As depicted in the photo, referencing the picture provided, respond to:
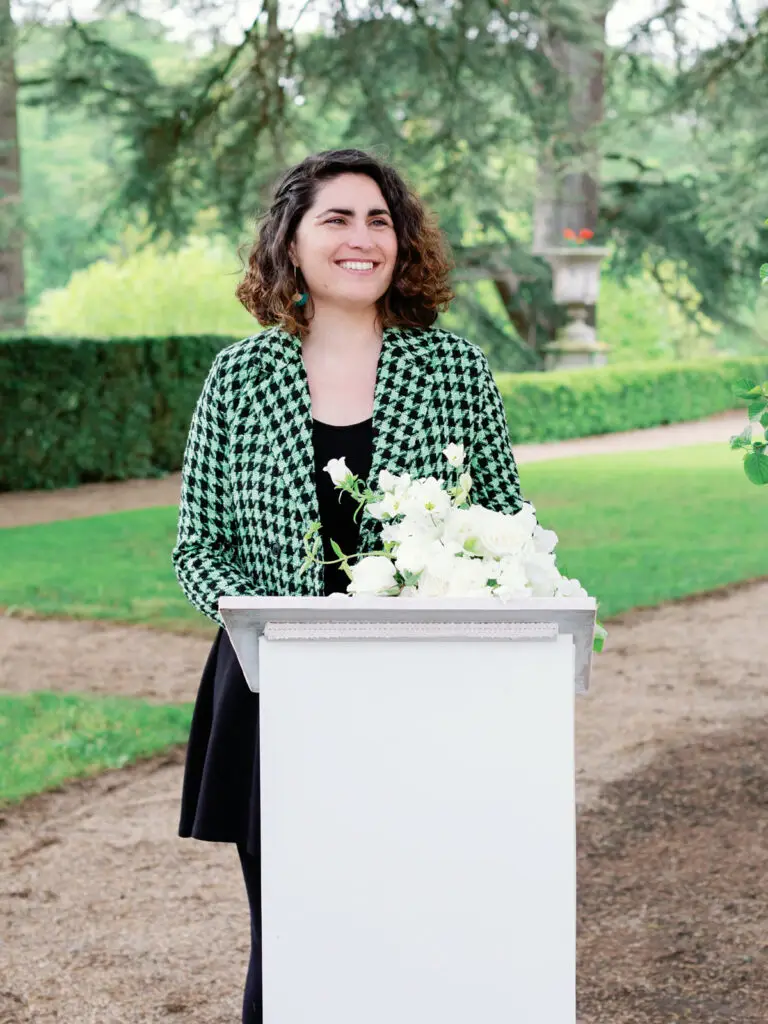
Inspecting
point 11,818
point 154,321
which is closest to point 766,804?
point 11,818

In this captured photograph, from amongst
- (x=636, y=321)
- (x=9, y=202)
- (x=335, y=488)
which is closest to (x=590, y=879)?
(x=335, y=488)

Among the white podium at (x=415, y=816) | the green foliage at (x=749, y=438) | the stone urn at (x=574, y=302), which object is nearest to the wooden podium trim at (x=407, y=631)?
the white podium at (x=415, y=816)

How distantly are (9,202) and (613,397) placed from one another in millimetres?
8676

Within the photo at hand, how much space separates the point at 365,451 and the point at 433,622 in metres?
0.67

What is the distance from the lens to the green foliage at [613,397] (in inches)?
691

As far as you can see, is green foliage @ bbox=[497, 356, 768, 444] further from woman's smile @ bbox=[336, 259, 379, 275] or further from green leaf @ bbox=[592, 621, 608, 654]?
green leaf @ bbox=[592, 621, 608, 654]

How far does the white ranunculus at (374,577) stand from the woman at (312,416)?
44cm

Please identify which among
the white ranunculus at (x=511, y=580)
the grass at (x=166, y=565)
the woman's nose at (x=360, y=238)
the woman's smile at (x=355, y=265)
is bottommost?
the grass at (x=166, y=565)

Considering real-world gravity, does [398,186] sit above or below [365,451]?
above

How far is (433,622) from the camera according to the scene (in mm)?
1850

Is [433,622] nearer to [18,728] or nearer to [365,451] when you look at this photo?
[365,451]

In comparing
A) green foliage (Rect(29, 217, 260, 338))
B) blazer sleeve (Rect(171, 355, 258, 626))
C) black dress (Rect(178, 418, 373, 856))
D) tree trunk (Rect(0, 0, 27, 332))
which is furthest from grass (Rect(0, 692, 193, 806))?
green foliage (Rect(29, 217, 260, 338))

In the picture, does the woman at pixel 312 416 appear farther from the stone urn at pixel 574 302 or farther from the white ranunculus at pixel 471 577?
the stone urn at pixel 574 302

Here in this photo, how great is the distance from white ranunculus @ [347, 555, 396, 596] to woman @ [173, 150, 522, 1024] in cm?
44
